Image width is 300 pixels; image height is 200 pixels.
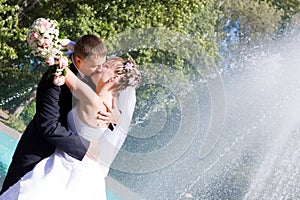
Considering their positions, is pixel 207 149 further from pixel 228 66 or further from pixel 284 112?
pixel 228 66

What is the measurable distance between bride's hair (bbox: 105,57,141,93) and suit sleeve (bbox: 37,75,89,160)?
0.99 ft

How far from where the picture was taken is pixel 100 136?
11.6 ft

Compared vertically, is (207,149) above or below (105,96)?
below

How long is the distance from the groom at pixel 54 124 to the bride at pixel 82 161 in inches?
1.7

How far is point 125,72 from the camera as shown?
3.44m

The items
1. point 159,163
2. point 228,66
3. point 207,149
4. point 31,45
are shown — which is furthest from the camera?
point 228,66

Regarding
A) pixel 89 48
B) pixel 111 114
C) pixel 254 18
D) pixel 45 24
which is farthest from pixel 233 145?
pixel 254 18

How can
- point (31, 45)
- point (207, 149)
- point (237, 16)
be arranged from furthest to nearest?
point (237, 16) < point (207, 149) < point (31, 45)

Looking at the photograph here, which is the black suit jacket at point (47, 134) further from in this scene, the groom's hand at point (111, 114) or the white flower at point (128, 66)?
the white flower at point (128, 66)

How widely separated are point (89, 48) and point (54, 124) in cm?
45

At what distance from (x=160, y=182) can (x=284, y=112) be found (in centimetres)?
260

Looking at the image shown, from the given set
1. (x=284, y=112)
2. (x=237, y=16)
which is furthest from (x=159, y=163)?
(x=237, y=16)

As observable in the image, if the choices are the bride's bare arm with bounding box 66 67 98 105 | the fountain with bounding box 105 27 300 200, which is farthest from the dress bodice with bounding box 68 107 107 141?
the fountain with bounding box 105 27 300 200

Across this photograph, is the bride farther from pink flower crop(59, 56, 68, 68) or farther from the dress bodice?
pink flower crop(59, 56, 68, 68)
